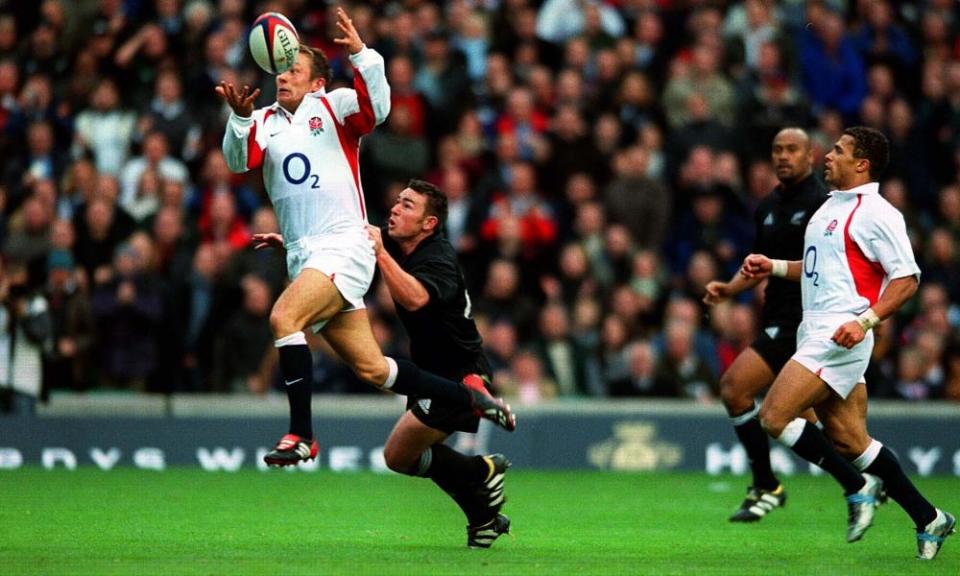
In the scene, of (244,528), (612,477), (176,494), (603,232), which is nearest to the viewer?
(244,528)

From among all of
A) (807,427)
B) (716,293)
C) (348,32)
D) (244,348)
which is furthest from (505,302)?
(348,32)

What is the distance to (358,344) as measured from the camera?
919cm

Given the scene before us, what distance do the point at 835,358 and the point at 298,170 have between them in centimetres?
308

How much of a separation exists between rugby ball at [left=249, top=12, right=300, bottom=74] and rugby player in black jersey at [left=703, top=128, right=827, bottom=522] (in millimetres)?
3416

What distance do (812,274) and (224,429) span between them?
7.54 m

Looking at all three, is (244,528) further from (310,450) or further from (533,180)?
(533,180)

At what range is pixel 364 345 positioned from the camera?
30.1 ft

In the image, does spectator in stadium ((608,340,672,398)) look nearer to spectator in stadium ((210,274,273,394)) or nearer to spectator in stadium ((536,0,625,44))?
spectator in stadium ((210,274,273,394))

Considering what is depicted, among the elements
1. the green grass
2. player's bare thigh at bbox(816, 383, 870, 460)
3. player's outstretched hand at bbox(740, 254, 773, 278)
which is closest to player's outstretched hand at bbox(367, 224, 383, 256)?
the green grass

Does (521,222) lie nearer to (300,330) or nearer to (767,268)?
(767,268)

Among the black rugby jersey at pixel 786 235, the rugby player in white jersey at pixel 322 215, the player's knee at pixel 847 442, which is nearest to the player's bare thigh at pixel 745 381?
the black rugby jersey at pixel 786 235

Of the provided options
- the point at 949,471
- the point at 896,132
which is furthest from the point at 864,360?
the point at 896,132

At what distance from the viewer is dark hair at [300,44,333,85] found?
9.55 metres

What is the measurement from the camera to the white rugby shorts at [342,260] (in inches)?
359
